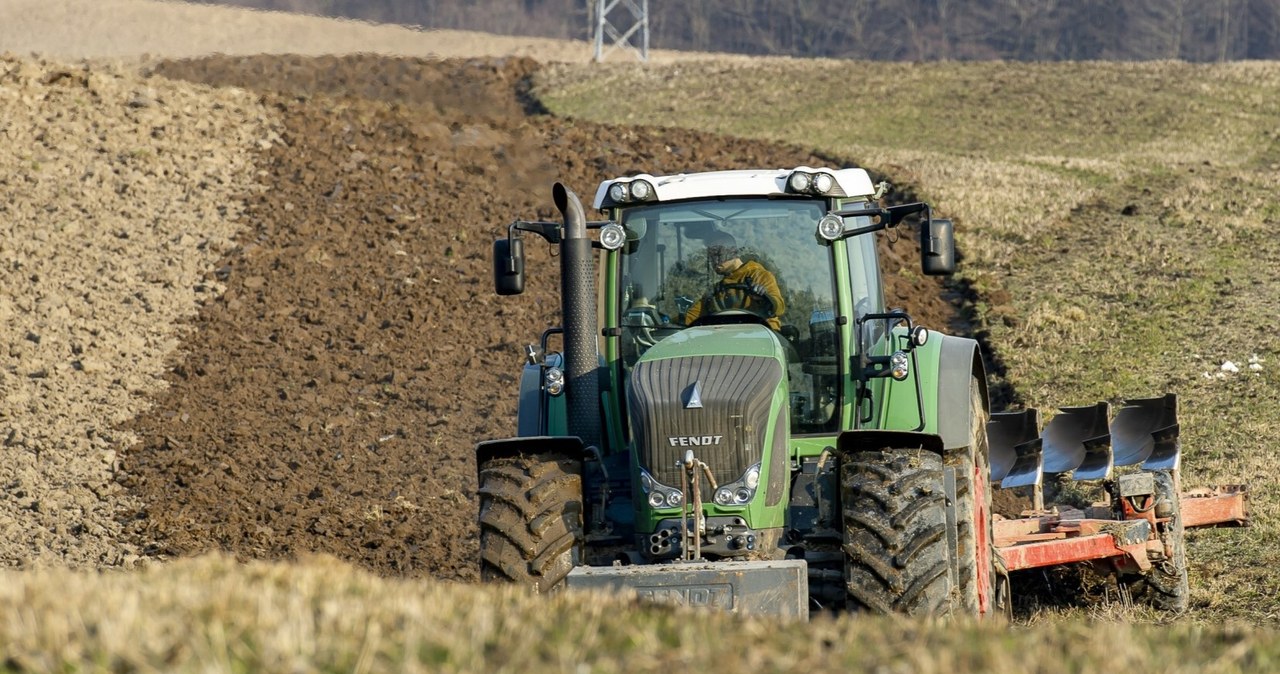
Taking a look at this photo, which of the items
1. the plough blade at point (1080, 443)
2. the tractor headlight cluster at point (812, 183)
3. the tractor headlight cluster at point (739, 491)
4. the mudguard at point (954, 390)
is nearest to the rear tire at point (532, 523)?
the tractor headlight cluster at point (739, 491)

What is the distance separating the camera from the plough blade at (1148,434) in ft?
31.0

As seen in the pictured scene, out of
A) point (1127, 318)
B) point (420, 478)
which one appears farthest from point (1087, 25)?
point (420, 478)

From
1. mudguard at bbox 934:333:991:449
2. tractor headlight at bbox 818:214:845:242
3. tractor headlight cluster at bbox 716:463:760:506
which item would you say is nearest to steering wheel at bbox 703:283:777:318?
tractor headlight at bbox 818:214:845:242

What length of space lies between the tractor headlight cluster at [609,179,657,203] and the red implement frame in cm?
266

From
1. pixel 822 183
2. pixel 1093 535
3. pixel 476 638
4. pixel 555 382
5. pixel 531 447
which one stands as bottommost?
pixel 1093 535

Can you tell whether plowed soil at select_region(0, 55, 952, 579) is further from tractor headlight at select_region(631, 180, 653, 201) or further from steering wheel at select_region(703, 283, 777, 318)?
tractor headlight at select_region(631, 180, 653, 201)

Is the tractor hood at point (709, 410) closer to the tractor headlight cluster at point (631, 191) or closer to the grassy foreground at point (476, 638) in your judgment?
the tractor headlight cluster at point (631, 191)

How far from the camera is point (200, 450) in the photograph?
40.0 feet

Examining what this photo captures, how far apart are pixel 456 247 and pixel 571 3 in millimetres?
63736

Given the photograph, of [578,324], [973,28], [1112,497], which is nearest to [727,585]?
[578,324]

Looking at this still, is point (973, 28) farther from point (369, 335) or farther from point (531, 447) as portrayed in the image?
Answer: point (531, 447)

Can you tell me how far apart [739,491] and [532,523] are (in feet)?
2.87

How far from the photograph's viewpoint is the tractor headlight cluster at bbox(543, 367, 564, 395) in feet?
24.9

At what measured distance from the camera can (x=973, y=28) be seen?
86.8 metres
